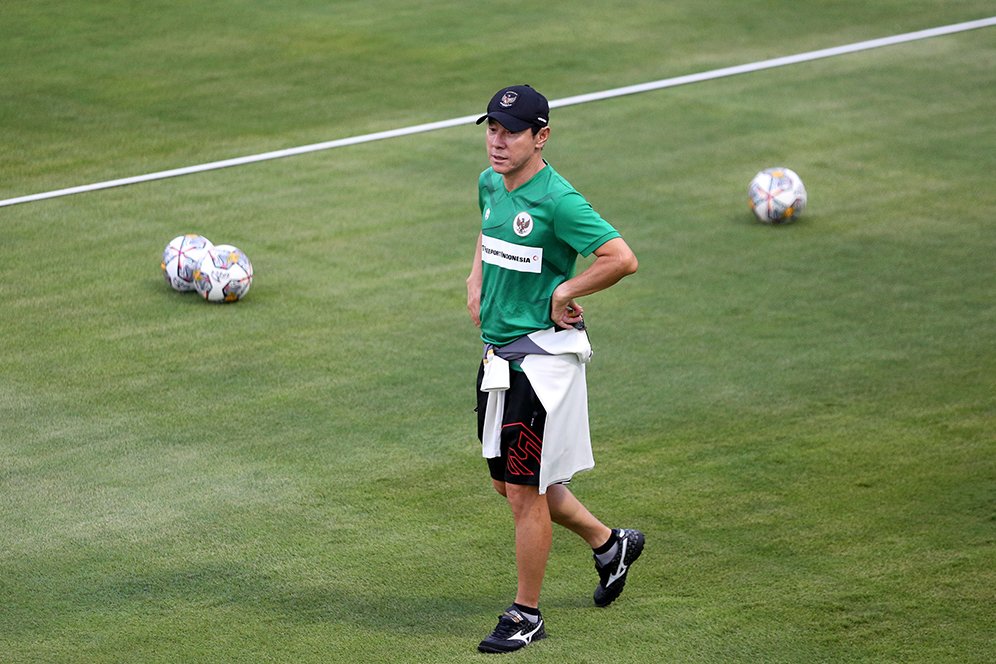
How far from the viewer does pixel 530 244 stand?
6.62m

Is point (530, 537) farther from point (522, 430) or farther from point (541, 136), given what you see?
point (541, 136)

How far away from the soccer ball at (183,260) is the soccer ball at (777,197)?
529cm

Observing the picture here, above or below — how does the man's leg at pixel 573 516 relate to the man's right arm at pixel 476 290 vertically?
below

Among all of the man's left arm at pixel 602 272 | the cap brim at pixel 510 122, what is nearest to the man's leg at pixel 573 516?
the man's left arm at pixel 602 272

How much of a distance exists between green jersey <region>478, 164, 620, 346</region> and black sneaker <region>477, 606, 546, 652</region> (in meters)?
1.30

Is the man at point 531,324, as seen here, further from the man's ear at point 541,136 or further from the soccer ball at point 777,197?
the soccer ball at point 777,197

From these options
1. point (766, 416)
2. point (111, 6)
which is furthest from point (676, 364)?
point (111, 6)

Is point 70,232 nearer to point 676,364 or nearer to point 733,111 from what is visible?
point 676,364

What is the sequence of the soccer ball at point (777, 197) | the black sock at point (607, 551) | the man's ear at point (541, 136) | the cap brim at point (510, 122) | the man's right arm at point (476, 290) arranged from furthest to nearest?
the soccer ball at point (777, 197) < the black sock at point (607, 551) < the man's right arm at point (476, 290) < the man's ear at point (541, 136) < the cap brim at point (510, 122)

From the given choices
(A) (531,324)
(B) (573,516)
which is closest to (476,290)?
(A) (531,324)

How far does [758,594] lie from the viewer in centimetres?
726

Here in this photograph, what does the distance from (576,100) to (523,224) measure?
1157cm

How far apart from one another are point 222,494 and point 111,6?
14.5 m

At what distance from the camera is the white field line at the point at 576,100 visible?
1461 cm
